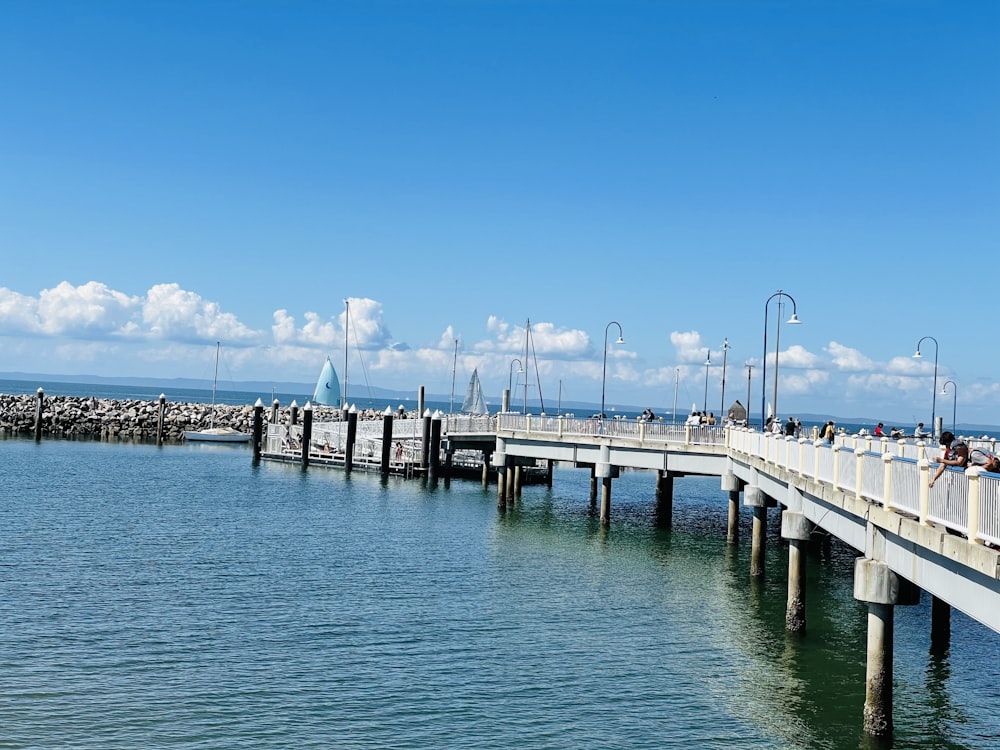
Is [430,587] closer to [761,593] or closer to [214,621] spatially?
[214,621]

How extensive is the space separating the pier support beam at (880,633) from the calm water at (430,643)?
577 mm

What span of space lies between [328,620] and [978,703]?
14.0 metres

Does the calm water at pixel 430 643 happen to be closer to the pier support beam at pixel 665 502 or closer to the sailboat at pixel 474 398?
the pier support beam at pixel 665 502

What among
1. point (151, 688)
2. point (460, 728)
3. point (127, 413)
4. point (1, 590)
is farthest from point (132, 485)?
point (127, 413)

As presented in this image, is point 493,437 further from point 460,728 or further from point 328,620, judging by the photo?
point 460,728

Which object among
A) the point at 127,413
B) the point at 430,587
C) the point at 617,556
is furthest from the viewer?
the point at 127,413

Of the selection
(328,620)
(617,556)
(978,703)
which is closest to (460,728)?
(328,620)

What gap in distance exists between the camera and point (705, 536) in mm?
43531

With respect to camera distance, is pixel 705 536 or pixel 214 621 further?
pixel 705 536

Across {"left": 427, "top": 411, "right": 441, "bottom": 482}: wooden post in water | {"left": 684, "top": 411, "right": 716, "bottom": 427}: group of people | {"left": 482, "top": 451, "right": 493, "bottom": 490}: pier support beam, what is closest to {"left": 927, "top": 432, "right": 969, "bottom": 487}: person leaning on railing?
{"left": 684, "top": 411, "right": 716, "bottom": 427}: group of people

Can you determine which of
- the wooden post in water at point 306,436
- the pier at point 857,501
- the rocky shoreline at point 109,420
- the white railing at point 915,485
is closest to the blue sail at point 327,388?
the rocky shoreline at point 109,420

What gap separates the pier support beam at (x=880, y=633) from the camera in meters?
17.8

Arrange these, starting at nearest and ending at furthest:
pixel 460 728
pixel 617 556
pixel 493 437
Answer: pixel 460 728, pixel 617 556, pixel 493 437

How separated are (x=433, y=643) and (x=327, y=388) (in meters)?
98.9
